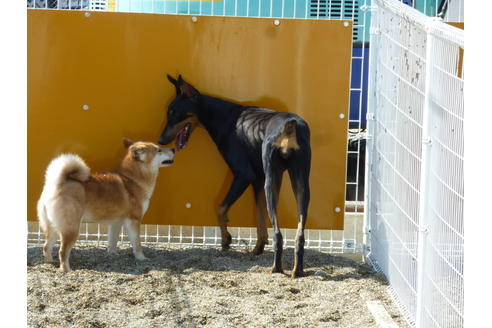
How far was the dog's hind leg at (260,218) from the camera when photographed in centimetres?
666

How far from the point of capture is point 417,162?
502 centimetres

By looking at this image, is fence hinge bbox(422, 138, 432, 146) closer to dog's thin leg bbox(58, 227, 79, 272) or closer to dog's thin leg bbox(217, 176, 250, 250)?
dog's thin leg bbox(217, 176, 250, 250)

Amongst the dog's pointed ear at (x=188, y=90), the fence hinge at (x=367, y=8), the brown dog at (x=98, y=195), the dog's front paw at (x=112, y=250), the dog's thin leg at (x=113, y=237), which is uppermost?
the fence hinge at (x=367, y=8)

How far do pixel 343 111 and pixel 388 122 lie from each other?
87 centimetres

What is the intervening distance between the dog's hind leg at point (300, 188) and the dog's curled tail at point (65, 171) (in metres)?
1.50

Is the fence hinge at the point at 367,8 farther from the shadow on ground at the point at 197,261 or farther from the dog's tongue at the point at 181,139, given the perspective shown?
the shadow on ground at the point at 197,261

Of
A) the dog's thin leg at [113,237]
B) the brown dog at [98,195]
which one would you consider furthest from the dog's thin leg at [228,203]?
the dog's thin leg at [113,237]

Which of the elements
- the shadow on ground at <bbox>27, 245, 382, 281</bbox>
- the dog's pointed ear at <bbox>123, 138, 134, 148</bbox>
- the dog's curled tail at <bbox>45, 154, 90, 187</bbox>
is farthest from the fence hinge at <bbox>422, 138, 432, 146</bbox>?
the dog's pointed ear at <bbox>123, 138, 134, 148</bbox>

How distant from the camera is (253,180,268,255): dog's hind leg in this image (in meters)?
6.66

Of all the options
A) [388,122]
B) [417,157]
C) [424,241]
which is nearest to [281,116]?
[388,122]

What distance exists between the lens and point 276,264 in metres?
5.99

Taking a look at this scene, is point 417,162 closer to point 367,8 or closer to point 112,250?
point 367,8

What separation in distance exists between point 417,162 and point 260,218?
6.46 feet

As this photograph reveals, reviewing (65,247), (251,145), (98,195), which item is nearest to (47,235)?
(65,247)
